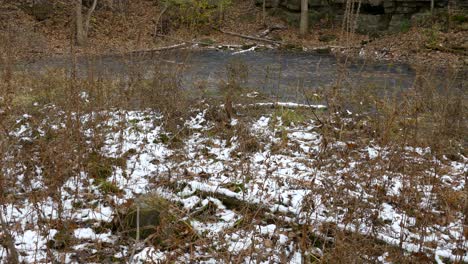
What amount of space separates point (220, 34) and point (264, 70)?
8.52m

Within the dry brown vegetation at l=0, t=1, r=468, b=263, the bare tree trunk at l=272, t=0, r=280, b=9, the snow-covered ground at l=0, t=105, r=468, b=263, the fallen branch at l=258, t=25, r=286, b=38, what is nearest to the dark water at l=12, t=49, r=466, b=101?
the dry brown vegetation at l=0, t=1, r=468, b=263

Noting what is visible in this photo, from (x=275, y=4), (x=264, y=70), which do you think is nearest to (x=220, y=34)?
(x=275, y=4)

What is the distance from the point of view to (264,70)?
1305 cm

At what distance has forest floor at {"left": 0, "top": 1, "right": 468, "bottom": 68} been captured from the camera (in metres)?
15.0

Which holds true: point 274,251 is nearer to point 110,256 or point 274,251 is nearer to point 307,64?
point 110,256

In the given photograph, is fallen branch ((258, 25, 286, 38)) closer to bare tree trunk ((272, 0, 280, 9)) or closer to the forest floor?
the forest floor

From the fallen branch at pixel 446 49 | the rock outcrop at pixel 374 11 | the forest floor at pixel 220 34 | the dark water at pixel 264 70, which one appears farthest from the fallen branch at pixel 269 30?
the fallen branch at pixel 446 49

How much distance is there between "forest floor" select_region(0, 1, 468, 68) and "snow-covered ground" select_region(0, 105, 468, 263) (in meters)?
7.47

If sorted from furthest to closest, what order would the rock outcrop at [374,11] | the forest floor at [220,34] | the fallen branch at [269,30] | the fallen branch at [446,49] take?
the fallen branch at [269,30], the rock outcrop at [374,11], the fallen branch at [446,49], the forest floor at [220,34]

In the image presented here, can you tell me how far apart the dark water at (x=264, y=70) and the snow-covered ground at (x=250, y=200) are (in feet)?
6.40

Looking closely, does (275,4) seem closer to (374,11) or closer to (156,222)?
(374,11)

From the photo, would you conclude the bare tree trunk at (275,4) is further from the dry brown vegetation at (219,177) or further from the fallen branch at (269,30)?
the dry brown vegetation at (219,177)

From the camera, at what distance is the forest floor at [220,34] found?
15.0 metres

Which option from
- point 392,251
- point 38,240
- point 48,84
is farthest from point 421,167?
point 48,84
